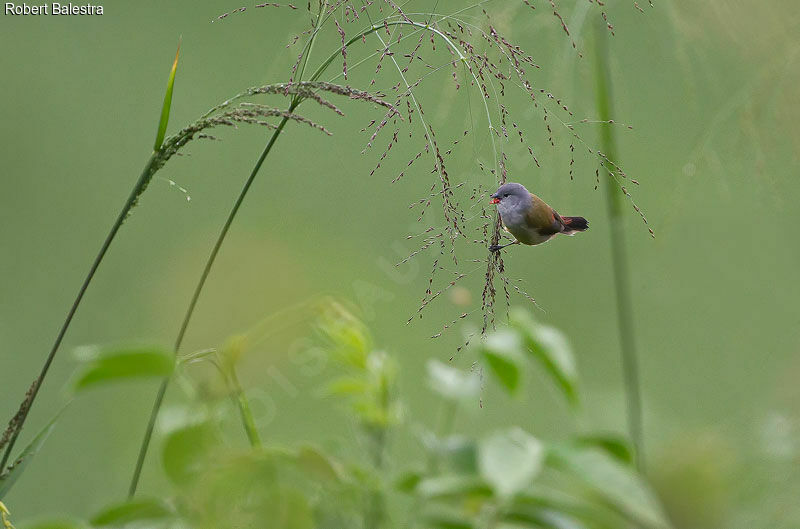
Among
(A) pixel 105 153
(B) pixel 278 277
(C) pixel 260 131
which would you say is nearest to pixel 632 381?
(B) pixel 278 277

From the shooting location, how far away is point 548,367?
0.81 m

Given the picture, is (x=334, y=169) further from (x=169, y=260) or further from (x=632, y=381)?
(x=632, y=381)

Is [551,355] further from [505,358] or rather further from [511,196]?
[511,196]

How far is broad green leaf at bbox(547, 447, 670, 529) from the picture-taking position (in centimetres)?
71

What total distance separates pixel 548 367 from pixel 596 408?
1.07 meters

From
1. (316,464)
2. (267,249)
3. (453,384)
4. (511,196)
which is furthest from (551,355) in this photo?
(267,249)

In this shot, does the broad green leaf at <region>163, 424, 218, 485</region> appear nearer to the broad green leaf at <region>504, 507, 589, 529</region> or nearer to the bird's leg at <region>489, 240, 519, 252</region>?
the bird's leg at <region>489, 240, 519, 252</region>

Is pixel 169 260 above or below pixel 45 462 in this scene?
above

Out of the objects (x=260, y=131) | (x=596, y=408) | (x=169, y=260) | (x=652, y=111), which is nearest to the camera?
(x=596, y=408)

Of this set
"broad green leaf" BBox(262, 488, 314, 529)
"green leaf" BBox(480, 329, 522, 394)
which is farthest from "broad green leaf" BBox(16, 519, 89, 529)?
"green leaf" BBox(480, 329, 522, 394)

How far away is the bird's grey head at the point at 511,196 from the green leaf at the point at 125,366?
8.1 inches

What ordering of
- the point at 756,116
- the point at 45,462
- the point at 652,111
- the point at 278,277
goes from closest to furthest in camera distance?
the point at 756,116, the point at 45,462, the point at 278,277, the point at 652,111

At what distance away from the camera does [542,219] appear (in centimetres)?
37

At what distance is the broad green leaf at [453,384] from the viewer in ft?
3.01
